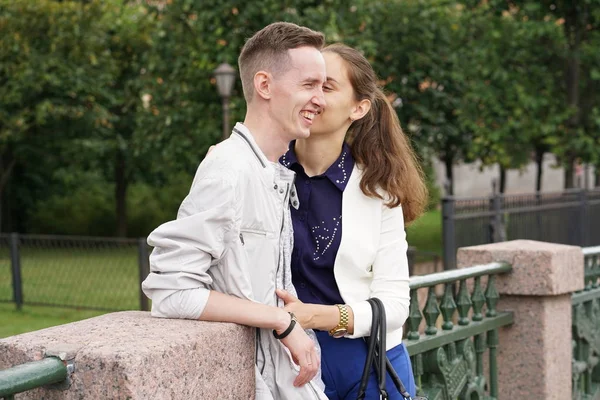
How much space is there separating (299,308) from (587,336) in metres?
3.77

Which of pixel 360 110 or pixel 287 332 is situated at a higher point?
pixel 360 110

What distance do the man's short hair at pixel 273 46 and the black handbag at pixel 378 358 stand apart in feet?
2.43

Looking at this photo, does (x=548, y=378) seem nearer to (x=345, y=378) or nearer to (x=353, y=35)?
(x=345, y=378)

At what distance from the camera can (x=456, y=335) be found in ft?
15.0

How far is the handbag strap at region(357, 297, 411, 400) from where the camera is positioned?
115 inches

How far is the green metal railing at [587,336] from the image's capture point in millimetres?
5914

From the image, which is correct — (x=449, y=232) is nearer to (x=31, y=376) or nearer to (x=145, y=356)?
(x=145, y=356)

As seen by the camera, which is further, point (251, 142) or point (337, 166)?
point (337, 166)

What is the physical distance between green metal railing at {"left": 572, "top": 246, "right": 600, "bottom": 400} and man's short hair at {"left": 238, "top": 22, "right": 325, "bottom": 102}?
3.65 meters

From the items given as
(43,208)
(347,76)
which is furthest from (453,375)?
(43,208)

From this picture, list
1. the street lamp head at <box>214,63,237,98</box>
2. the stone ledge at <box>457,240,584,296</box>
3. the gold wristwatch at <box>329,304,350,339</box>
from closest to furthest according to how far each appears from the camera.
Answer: the gold wristwatch at <box>329,304,350,339</box>
the stone ledge at <box>457,240,584,296</box>
the street lamp head at <box>214,63,237,98</box>

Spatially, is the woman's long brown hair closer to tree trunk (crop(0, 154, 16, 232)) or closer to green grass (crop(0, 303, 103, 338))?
green grass (crop(0, 303, 103, 338))

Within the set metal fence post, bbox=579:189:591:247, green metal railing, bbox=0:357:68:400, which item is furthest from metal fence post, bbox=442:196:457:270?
green metal railing, bbox=0:357:68:400

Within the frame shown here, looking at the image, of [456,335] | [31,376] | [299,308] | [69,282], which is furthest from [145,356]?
[69,282]
